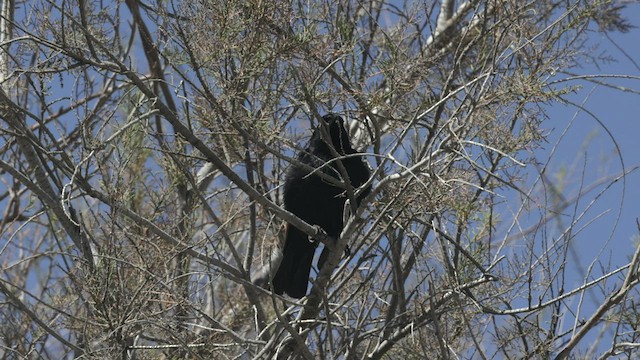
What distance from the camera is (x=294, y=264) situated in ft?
18.4

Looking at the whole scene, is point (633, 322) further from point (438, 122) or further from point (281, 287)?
point (281, 287)

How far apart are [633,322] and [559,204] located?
1.94 ft

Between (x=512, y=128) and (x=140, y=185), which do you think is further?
(x=140, y=185)

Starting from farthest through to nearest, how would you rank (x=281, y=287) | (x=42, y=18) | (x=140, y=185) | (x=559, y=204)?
(x=140, y=185) → (x=281, y=287) → (x=42, y=18) → (x=559, y=204)

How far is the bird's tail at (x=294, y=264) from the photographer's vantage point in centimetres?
555

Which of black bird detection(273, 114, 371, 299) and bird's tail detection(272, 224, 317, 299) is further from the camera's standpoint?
bird's tail detection(272, 224, 317, 299)

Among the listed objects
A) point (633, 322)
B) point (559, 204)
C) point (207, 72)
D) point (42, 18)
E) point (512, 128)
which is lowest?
point (633, 322)

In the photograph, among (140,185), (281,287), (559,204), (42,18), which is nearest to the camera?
(559,204)

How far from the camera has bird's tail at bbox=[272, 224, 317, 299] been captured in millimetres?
5555

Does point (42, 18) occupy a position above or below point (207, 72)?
above

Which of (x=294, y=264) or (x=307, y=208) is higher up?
(x=307, y=208)

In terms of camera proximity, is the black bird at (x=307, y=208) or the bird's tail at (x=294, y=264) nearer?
the black bird at (x=307, y=208)

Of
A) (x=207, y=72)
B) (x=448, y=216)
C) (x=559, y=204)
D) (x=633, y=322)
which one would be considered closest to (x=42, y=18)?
(x=207, y=72)

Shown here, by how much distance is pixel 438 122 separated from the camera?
4934mm
